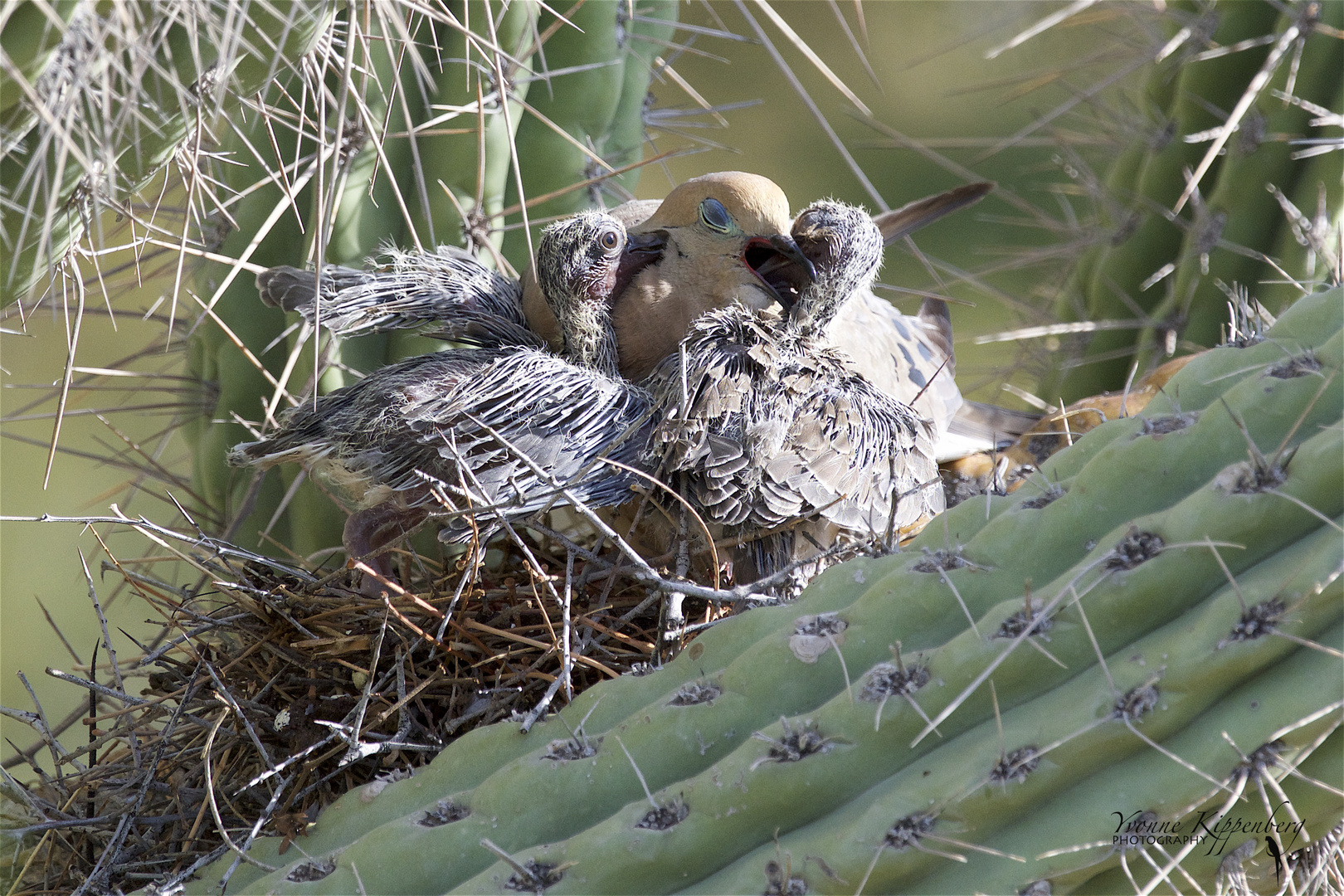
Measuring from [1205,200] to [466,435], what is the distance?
161 cm

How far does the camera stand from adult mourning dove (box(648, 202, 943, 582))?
157cm

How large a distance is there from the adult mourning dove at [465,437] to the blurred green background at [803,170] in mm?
2785

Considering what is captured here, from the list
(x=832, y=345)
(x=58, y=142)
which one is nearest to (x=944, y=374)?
(x=832, y=345)

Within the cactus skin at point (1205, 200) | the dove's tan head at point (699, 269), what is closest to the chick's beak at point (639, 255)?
the dove's tan head at point (699, 269)

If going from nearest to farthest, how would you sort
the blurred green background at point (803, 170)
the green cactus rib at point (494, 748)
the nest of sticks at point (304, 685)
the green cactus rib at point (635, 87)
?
the green cactus rib at point (494, 748), the nest of sticks at point (304, 685), the green cactus rib at point (635, 87), the blurred green background at point (803, 170)

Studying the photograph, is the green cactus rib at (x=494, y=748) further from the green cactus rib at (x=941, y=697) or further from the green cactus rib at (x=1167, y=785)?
the green cactus rib at (x=1167, y=785)

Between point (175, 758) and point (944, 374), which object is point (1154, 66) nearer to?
point (944, 374)

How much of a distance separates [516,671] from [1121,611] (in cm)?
74

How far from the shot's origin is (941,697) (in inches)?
39.0

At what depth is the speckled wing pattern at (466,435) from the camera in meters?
1.49

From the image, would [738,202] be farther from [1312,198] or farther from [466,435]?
[1312,198]

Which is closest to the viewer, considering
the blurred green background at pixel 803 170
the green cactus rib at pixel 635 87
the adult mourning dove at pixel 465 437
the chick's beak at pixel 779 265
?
the adult mourning dove at pixel 465 437

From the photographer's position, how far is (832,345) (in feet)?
6.33

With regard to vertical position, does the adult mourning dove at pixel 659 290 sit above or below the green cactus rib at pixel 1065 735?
above
